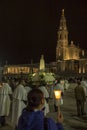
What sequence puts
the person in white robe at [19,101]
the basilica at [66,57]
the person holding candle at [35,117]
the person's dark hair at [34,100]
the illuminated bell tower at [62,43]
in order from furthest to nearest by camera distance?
the illuminated bell tower at [62,43] < the basilica at [66,57] < the person in white robe at [19,101] < the person's dark hair at [34,100] < the person holding candle at [35,117]

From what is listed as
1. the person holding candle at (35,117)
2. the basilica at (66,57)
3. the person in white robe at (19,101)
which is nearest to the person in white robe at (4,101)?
the person in white robe at (19,101)

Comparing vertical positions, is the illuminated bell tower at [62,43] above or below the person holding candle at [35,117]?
above

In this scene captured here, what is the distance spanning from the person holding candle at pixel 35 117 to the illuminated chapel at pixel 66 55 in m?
91.3

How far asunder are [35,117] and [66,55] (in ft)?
326

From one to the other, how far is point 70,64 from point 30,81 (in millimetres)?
80709

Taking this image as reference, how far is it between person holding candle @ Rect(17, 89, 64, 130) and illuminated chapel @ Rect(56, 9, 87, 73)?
300 feet

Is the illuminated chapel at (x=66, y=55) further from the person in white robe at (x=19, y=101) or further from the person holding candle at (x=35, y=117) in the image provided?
the person holding candle at (x=35, y=117)

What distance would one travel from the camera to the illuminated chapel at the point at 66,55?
9575 cm

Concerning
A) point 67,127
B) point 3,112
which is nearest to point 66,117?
point 67,127

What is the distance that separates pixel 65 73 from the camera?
92500 millimetres

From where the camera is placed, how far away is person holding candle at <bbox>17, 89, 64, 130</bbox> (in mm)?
3209

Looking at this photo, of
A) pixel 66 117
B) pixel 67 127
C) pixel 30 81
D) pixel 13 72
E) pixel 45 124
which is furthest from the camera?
pixel 13 72

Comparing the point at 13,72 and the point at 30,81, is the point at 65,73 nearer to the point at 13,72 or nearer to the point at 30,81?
the point at 13,72

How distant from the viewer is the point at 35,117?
10.6ft
